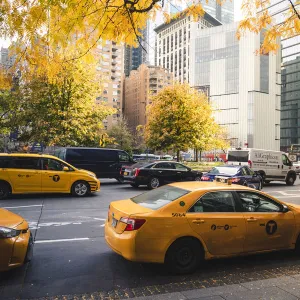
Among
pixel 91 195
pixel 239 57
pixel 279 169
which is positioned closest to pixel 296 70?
pixel 239 57

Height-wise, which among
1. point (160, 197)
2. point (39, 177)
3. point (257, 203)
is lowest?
point (39, 177)

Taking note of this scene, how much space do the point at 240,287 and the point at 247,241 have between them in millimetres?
1076

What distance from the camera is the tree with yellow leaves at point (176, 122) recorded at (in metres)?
31.5

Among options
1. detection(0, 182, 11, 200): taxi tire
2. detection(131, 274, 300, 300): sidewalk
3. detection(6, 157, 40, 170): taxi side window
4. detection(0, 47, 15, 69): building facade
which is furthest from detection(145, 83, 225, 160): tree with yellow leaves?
detection(131, 274, 300, 300): sidewalk

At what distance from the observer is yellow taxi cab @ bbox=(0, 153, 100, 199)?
41.0ft

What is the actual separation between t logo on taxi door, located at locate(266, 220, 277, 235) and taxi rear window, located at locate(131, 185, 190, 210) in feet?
5.18

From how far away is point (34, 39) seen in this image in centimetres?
617

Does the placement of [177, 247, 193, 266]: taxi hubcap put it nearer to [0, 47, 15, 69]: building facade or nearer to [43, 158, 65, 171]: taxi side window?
[0, 47, 15, 69]: building facade

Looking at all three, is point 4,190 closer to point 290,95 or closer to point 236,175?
point 236,175

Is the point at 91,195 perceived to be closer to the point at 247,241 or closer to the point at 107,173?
the point at 107,173

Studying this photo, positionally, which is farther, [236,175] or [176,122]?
[176,122]

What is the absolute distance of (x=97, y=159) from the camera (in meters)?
19.1

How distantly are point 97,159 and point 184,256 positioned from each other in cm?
1436

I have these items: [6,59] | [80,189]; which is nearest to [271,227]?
[6,59]
